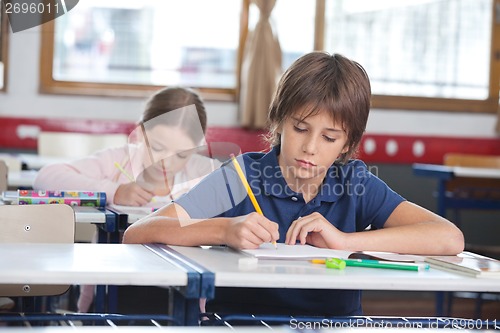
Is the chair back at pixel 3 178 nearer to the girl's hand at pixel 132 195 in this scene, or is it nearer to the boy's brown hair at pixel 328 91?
the girl's hand at pixel 132 195

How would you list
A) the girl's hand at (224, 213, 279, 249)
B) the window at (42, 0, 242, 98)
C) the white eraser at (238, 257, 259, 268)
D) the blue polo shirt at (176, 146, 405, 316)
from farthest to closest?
the window at (42, 0, 242, 98), the blue polo shirt at (176, 146, 405, 316), the girl's hand at (224, 213, 279, 249), the white eraser at (238, 257, 259, 268)

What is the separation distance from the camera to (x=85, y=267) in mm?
1363

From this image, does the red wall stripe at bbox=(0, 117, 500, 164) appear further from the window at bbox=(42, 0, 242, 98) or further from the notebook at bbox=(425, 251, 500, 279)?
the notebook at bbox=(425, 251, 500, 279)

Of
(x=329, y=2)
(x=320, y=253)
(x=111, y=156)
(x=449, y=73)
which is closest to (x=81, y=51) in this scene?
(x=329, y=2)

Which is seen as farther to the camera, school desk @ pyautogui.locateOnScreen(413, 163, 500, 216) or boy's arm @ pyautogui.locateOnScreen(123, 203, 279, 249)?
school desk @ pyautogui.locateOnScreen(413, 163, 500, 216)

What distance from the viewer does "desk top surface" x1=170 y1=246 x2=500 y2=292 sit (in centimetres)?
135

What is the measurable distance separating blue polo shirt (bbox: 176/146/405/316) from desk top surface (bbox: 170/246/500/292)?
0.29 m

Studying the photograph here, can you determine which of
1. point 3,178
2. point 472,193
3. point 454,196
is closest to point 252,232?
point 3,178

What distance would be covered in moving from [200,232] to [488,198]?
3260mm

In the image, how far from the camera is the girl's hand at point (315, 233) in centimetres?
171

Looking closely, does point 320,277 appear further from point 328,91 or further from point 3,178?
point 3,178

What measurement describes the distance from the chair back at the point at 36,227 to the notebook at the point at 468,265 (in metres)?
0.84

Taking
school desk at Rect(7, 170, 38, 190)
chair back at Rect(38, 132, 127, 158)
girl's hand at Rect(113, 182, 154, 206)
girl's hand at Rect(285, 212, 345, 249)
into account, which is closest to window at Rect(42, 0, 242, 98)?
chair back at Rect(38, 132, 127, 158)

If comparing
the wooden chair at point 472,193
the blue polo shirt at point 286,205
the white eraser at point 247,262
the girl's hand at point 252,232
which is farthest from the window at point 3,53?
the white eraser at point 247,262
